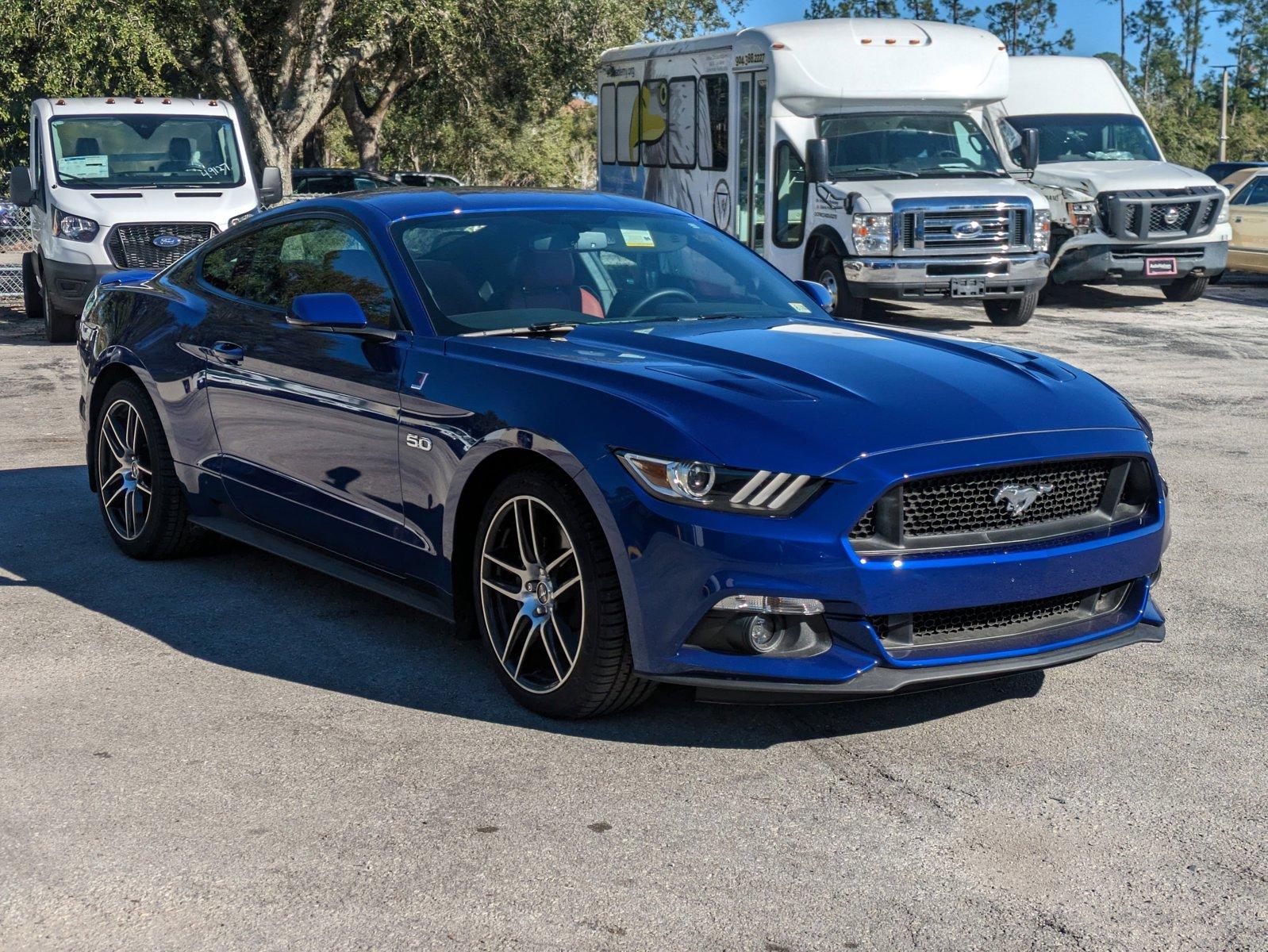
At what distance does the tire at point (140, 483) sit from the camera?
6598 mm

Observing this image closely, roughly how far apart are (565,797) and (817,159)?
13542mm

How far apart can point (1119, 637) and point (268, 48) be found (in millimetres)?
30584

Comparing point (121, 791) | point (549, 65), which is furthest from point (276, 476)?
point (549, 65)

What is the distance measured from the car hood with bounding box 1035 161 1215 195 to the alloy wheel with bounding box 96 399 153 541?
14.2m

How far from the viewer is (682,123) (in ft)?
64.0

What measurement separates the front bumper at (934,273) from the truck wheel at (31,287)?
8653 millimetres

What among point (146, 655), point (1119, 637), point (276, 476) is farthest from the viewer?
point (276, 476)

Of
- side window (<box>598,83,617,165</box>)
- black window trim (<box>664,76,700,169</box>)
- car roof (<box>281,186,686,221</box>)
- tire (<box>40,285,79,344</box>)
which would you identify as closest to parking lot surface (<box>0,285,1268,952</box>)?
car roof (<box>281,186,686,221</box>)

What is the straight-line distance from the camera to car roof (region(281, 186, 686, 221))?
227 inches

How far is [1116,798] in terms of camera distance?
13.5 ft

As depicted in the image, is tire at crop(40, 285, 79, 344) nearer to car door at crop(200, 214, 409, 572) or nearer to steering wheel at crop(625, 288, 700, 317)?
car door at crop(200, 214, 409, 572)

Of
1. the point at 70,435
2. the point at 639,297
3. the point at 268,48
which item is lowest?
the point at 70,435

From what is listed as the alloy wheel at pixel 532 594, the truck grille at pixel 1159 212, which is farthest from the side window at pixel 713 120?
the alloy wheel at pixel 532 594

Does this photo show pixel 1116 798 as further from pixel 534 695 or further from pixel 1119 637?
pixel 534 695
